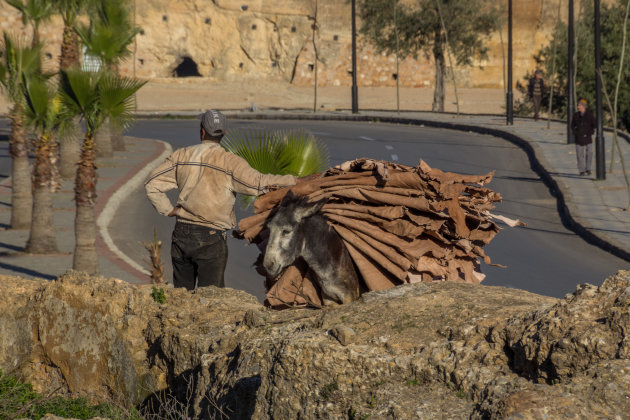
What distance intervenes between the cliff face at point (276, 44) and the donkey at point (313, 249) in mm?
59820

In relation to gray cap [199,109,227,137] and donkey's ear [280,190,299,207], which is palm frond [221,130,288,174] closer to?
gray cap [199,109,227,137]

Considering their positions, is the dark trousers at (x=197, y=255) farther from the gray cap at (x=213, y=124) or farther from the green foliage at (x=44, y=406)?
the green foliage at (x=44, y=406)

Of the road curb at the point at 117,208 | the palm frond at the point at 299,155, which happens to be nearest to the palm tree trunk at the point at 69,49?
the road curb at the point at 117,208

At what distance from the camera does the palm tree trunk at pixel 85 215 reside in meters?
15.3

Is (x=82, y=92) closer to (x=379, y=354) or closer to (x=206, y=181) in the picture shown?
(x=206, y=181)

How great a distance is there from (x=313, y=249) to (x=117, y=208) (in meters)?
16.7

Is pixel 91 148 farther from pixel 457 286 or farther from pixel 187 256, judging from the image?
pixel 457 286

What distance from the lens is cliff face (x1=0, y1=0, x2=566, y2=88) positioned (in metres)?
65.2

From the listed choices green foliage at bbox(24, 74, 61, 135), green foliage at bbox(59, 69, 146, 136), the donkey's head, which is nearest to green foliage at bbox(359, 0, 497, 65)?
green foliage at bbox(24, 74, 61, 135)

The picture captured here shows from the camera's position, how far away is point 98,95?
1438 cm

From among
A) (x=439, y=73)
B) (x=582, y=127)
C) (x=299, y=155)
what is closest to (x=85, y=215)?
(x=299, y=155)

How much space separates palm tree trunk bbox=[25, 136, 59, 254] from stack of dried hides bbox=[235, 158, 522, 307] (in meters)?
12.0

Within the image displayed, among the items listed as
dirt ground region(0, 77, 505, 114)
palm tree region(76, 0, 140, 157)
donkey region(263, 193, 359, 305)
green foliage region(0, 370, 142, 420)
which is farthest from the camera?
dirt ground region(0, 77, 505, 114)

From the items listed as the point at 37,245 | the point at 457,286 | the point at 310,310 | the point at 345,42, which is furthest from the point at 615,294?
the point at 345,42
